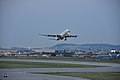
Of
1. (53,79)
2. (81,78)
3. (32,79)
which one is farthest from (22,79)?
(81,78)

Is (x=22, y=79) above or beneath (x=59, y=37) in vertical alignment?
beneath

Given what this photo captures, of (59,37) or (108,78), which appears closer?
(108,78)

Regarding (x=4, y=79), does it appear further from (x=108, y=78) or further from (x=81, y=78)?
(x=108, y=78)

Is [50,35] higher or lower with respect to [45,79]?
higher

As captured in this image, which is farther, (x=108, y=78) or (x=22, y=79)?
(x=108, y=78)

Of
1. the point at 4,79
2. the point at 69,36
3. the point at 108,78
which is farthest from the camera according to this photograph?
the point at 69,36

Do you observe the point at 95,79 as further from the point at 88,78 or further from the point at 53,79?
the point at 53,79

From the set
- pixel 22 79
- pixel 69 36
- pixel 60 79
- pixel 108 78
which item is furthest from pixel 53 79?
pixel 69 36

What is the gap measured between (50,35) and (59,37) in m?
2.55

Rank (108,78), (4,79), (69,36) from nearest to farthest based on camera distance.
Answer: (4,79), (108,78), (69,36)

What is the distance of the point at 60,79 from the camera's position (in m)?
45.9

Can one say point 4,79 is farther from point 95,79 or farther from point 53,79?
point 95,79

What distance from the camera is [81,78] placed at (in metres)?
48.4

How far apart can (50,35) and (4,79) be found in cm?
3085
